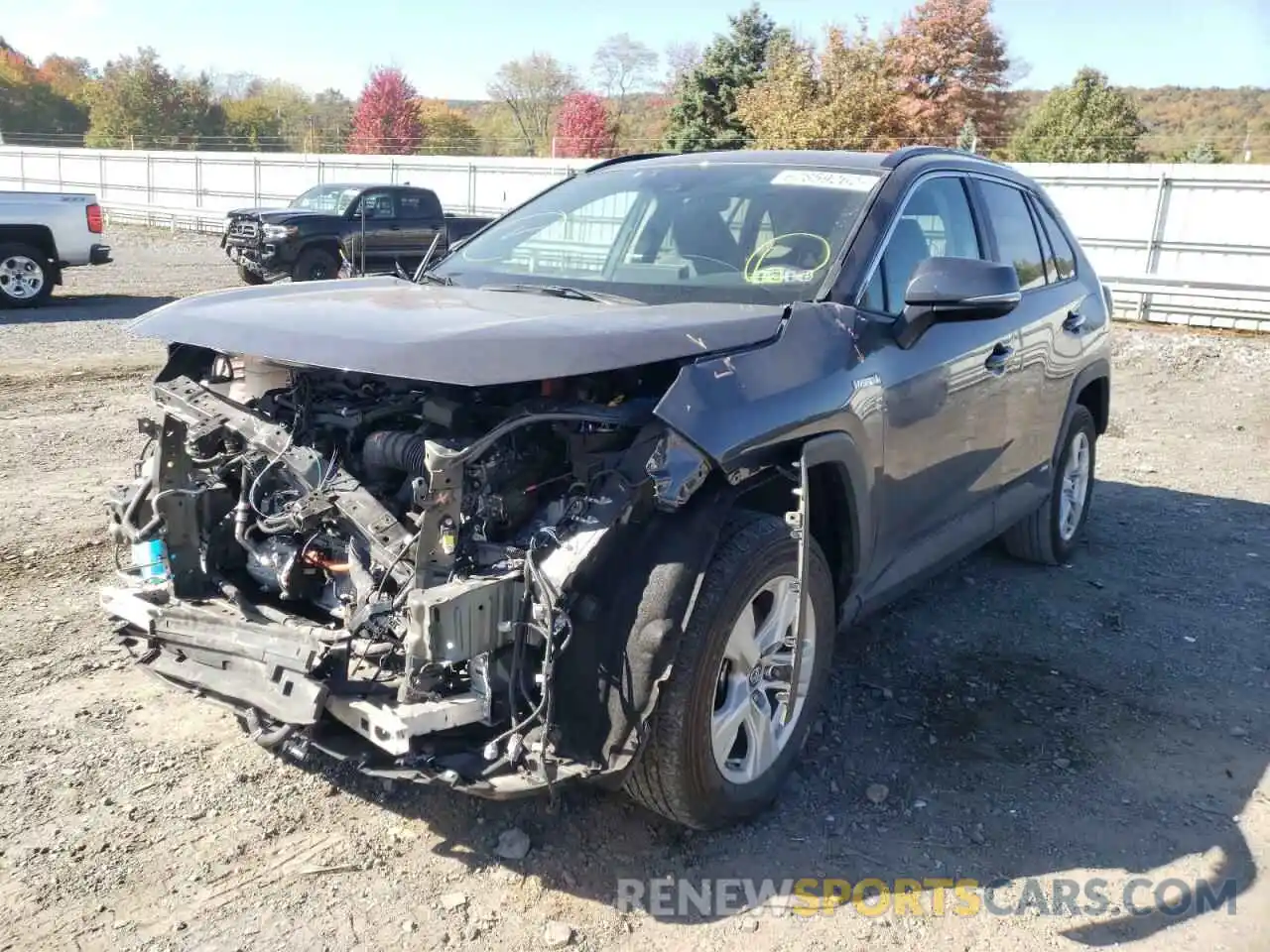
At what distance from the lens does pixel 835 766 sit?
140 inches

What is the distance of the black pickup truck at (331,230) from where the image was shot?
1636cm

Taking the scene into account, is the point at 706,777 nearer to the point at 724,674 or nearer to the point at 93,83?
the point at 724,674

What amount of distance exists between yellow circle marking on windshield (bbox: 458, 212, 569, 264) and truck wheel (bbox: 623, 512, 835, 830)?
1927 millimetres

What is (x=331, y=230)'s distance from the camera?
1680 centimetres

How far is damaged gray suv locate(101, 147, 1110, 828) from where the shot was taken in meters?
2.68

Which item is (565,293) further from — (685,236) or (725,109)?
(725,109)

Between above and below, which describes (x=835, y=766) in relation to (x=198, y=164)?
below

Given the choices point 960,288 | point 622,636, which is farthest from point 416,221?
point 622,636

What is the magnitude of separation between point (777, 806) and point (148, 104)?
61732 mm

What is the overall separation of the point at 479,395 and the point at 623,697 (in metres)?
0.97

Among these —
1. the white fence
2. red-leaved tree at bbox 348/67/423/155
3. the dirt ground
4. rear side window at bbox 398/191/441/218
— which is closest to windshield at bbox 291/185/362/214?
rear side window at bbox 398/191/441/218

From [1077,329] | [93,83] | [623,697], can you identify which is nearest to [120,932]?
[623,697]

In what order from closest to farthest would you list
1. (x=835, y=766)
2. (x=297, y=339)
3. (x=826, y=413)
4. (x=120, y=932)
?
(x=120, y=932), (x=297, y=339), (x=826, y=413), (x=835, y=766)

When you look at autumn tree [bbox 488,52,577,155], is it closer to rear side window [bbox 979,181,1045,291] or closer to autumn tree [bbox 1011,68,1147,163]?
autumn tree [bbox 1011,68,1147,163]
